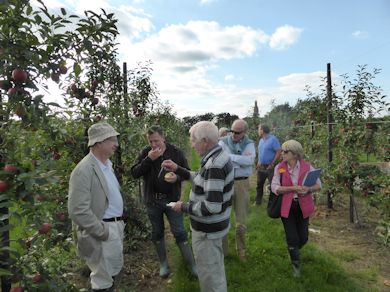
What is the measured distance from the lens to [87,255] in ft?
9.17

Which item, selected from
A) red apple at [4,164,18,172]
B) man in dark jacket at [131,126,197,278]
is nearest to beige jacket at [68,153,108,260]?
red apple at [4,164,18,172]

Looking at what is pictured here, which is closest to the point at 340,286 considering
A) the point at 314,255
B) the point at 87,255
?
the point at 314,255

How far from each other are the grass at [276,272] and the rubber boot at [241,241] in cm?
8

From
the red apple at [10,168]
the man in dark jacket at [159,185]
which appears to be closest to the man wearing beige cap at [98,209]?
the red apple at [10,168]

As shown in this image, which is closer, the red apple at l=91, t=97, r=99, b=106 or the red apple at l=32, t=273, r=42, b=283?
the red apple at l=32, t=273, r=42, b=283

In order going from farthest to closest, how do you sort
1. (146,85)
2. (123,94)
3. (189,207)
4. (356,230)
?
(146,85) → (356,230) → (123,94) → (189,207)

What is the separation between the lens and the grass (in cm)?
414

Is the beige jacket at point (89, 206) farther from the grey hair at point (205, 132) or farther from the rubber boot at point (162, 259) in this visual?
the rubber boot at point (162, 259)

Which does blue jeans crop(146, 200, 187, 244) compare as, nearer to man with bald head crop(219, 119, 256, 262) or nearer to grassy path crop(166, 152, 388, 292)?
grassy path crop(166, 152, 388, 292)

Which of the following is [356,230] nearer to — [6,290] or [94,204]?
[94,204]

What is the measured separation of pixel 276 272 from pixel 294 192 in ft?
3.63

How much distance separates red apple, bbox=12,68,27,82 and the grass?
289 cm

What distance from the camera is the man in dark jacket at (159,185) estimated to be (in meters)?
4.03

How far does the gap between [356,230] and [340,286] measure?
7.74ft
